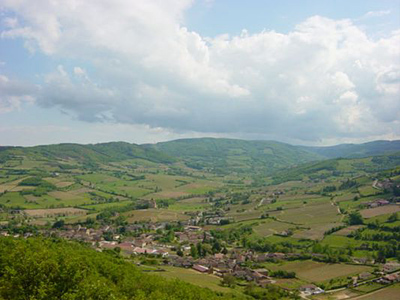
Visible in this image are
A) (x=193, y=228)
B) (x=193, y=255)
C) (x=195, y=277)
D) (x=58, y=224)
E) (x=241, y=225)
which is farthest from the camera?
(x=193, y=228)

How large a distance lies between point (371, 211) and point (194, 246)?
196 feet

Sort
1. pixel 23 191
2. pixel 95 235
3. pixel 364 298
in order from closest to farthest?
→ pixel 364 298
pixel 95 235
pixel 23 191

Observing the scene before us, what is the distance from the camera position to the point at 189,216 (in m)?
143

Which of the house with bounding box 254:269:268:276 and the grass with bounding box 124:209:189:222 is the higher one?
the grass with bounding box 124:209:189:222

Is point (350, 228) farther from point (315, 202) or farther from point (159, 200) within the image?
point (159, 200)

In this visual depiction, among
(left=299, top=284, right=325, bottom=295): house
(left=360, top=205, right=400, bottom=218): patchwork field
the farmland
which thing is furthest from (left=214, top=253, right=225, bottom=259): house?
(left=360, top=205, right=400, bottom=218): patchwork field

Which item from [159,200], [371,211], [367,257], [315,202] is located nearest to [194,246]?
[367,257]

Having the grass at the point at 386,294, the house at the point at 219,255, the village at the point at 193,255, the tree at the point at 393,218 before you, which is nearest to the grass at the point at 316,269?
the village at the point at 193,255

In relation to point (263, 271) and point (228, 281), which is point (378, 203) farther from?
point (228, 281)

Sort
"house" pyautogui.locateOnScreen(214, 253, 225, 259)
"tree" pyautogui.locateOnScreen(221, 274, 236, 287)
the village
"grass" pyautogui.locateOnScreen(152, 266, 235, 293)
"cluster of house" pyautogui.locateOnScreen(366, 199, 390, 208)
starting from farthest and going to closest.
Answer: "cluster of house" pyautogui.locateOnScreen(366, 199, 390, 208) < "house" pyautogui.locateOnScreen(214, 253, 225, 259) < the village < "tree" pyautogui.locateOnScreen(221, 274, 236, 287) < "grass" pyautogui.locateOnScreen(152, 266, 235, 293)

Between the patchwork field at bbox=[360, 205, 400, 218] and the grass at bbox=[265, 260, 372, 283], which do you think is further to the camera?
the patchwork field at bbox=[360, 205, 400, 218]

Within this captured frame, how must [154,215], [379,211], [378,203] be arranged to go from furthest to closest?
1. [154,215]
2. [378,203]
3. [379,211]

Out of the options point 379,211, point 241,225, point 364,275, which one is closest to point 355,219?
point 379,211

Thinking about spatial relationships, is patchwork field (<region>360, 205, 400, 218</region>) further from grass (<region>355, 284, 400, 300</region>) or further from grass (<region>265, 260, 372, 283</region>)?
grass (<region>355, 284, 400, 300</region>)
